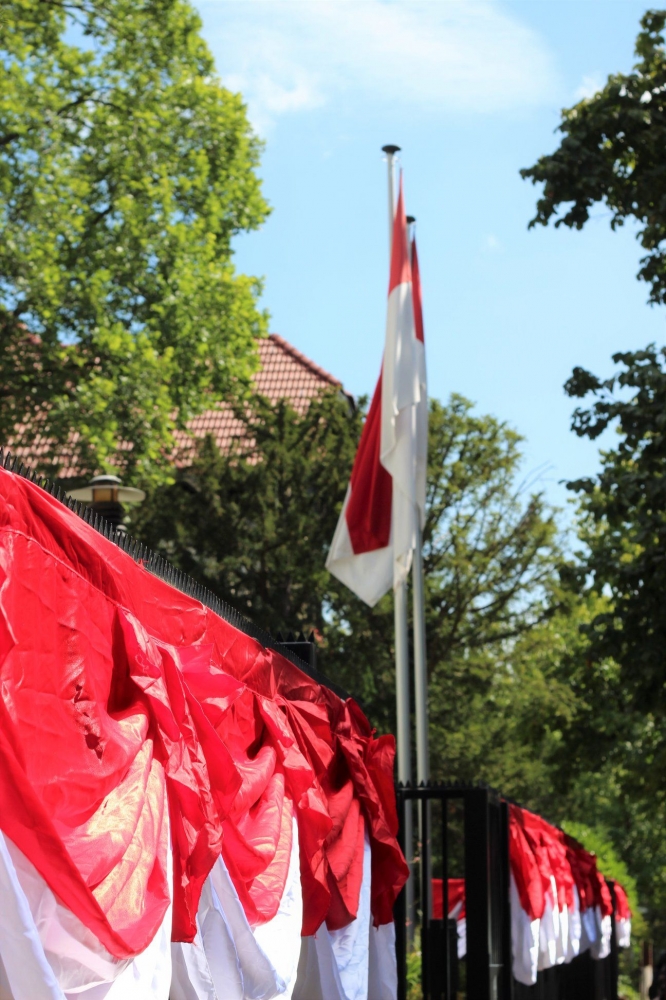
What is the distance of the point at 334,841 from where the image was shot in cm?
513

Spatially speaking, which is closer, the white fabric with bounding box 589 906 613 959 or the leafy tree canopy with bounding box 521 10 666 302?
the leafy tree canopy with bounding box 521 10 666 302

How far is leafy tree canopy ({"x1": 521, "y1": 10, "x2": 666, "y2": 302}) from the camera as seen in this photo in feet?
46.6

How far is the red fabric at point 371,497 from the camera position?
42.8ft

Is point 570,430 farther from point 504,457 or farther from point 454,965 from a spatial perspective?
point 504,457

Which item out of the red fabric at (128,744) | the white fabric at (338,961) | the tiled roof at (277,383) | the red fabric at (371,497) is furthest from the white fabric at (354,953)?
the tiled roof at (277,383)

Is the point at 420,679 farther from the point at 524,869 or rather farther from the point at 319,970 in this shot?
the point at 319,970

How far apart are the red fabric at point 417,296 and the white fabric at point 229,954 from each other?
1099cm

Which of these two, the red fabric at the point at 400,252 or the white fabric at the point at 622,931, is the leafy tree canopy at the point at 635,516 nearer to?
the red fabric at the point at 400,252

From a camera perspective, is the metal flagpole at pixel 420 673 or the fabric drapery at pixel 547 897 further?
the metal flagpole at pixel 420 673

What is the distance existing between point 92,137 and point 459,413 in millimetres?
9837

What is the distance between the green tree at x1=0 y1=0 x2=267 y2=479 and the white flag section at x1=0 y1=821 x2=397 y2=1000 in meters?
13.6

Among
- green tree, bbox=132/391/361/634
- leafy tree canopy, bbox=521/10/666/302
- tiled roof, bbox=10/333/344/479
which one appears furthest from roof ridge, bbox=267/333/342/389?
leafy tree canopy, bbox=521/10/666/302

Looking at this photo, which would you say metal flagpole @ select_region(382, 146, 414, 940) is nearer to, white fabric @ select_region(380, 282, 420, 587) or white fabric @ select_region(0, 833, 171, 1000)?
white fabric @ select_region(380, 282, 420, 587)

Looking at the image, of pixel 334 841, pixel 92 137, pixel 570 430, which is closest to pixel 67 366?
pixel 92 137
